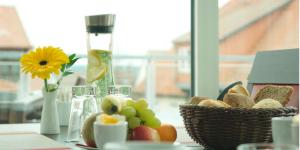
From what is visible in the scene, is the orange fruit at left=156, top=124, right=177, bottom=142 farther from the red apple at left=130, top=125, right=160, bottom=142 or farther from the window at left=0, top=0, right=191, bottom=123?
the window at left=0, top=0, right=191, bottom=123

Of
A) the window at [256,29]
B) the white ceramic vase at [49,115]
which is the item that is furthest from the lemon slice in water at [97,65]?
the window at [256,29]

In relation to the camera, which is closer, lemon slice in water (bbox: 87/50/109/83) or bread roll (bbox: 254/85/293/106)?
bread roll (bbox: 254/85/293/106)

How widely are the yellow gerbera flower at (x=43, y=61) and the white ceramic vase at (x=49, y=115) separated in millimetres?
88

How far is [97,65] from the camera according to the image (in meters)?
1.55

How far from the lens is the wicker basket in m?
1.17

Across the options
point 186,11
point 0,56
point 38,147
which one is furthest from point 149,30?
point 38,147

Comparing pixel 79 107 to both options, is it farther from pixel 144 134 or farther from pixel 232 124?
pixel 232 124

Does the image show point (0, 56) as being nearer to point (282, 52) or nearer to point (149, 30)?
point (149, 30)

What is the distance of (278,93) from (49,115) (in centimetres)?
73

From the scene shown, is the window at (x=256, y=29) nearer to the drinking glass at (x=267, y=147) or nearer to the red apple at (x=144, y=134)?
the red apple at (x=144, y=134)

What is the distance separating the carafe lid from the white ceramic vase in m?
0.25

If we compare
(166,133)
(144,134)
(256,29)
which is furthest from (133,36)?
(144,134)

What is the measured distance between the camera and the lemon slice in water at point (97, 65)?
1.55 meters

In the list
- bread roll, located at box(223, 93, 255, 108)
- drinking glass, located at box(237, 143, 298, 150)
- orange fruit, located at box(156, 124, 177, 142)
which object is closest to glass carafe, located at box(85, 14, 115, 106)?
orange fruit, located at box(156, 124, 177, 142)
